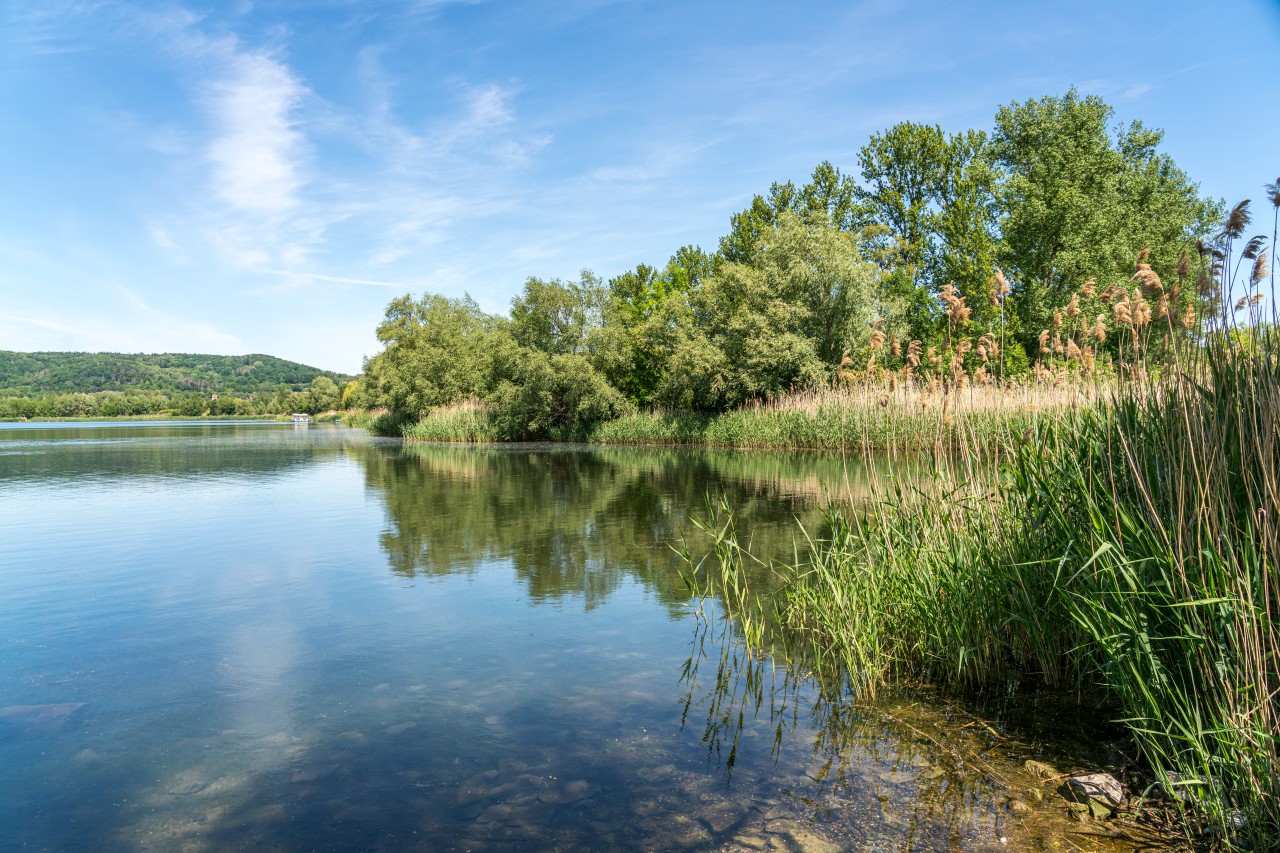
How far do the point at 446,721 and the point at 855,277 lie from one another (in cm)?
3502

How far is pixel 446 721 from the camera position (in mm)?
5559

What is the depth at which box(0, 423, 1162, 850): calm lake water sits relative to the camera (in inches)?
162

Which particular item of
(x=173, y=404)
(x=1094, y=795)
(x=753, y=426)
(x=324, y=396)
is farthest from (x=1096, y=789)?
(x=173, y=404)

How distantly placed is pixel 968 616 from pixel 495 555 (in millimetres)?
7814

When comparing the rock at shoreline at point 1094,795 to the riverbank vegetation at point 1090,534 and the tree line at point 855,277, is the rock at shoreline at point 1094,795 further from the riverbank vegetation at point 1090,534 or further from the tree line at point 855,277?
the tree line at point 855,277

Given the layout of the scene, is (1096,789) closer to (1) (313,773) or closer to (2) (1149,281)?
(2) (1149,281)

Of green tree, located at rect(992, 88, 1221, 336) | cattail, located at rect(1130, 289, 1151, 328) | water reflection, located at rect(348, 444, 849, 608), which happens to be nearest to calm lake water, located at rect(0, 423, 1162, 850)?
water reflection, located at rect(348, 444, 849, 608)

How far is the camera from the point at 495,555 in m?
11.9

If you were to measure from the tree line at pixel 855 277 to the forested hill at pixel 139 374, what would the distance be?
10843cm

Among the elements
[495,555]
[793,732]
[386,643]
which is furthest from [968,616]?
[495,555]

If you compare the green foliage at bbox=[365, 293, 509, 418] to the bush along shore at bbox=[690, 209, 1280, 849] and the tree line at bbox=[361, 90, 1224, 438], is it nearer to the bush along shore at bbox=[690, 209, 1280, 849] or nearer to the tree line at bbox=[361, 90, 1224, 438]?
the tree line at bbox=[361, 90, 1224, 438]

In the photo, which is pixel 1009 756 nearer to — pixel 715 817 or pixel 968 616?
pixel 968 616

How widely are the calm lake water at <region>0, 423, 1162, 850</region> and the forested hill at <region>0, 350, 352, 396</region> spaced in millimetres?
144993

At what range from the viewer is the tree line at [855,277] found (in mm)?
38094
